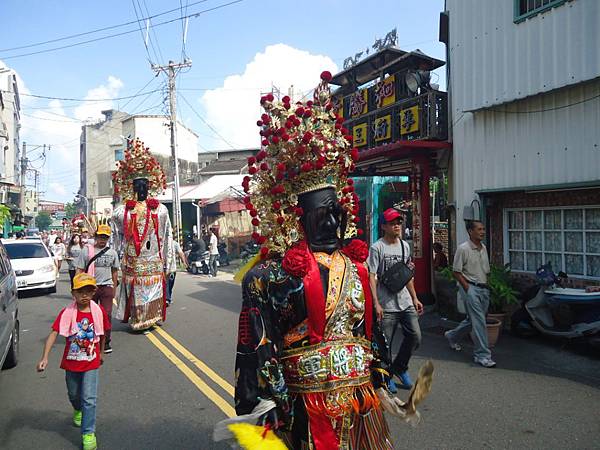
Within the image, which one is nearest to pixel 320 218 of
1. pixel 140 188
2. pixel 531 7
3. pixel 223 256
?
pixel 140 188

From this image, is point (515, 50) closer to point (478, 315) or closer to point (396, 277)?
point (478, 315)

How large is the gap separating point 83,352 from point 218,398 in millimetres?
1498

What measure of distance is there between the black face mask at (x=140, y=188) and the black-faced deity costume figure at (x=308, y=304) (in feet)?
18.9

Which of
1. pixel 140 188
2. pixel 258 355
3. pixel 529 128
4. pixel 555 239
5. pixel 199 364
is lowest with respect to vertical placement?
pixel 199 364

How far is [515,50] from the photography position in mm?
7621

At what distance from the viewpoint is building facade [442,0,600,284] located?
6.79m

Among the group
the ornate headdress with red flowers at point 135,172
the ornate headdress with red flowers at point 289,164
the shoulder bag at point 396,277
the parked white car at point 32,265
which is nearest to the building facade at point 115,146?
the parked white car at point 32,265

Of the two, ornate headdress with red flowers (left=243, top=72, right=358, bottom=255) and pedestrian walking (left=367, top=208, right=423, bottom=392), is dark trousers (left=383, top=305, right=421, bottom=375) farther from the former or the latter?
ornate headdress with red flowers (left=243, top=72, right=358, bottom=255)

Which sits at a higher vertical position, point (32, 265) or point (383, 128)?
point (383, 128)

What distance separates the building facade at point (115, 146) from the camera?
4638 centimetres

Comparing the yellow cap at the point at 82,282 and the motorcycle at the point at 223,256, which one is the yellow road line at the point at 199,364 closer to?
the yellow cap at the point at 82,282

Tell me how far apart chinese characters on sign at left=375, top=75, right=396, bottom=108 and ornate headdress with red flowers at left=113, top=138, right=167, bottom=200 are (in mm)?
5627

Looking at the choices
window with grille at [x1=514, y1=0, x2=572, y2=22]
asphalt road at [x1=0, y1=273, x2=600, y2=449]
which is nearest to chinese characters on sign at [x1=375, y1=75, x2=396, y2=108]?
window with grille at [x1=514, y1=0, x2=572, y2=22]

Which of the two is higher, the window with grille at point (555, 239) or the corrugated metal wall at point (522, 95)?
the corrugated metal wall at point (522, 95)
